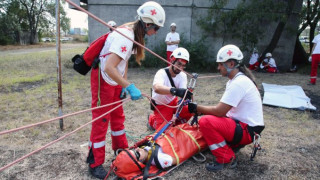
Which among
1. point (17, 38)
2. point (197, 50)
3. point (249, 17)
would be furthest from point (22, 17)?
point (249, 17)

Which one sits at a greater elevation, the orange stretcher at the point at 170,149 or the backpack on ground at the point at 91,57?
the backpack on ground at the point at 91,57

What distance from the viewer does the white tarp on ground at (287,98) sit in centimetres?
520

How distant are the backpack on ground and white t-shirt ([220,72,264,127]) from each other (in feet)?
4.85

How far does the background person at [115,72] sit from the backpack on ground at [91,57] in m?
0.07

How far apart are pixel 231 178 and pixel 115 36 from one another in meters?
2.05

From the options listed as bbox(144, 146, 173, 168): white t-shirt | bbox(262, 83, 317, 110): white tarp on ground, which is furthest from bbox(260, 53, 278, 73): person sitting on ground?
bbox(144, 146, 173, 168): white t-shirt

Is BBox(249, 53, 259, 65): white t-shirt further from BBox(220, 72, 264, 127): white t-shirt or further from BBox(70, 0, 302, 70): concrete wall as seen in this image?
BBox(220, 72, 264, 127): white t-shirt

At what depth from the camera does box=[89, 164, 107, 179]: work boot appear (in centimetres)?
264

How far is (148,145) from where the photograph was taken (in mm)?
2855

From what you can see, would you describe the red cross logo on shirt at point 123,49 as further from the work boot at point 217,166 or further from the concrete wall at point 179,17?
the concrete wall at point 179,17

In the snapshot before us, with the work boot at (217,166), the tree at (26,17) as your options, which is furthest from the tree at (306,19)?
the tree at (26,17)

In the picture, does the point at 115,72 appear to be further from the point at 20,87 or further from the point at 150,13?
the point at 20,87

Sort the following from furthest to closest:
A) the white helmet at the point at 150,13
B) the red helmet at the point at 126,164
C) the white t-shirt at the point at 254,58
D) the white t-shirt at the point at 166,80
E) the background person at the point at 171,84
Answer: the white t-shirt at the point at 254,58
the white t-shirt at the point at 166,80
the background person at the point at 171,84
the red helmet at the point at 126,164
the white helmet at the point at 150,13

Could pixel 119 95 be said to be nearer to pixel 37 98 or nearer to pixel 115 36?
pixel 115 36
